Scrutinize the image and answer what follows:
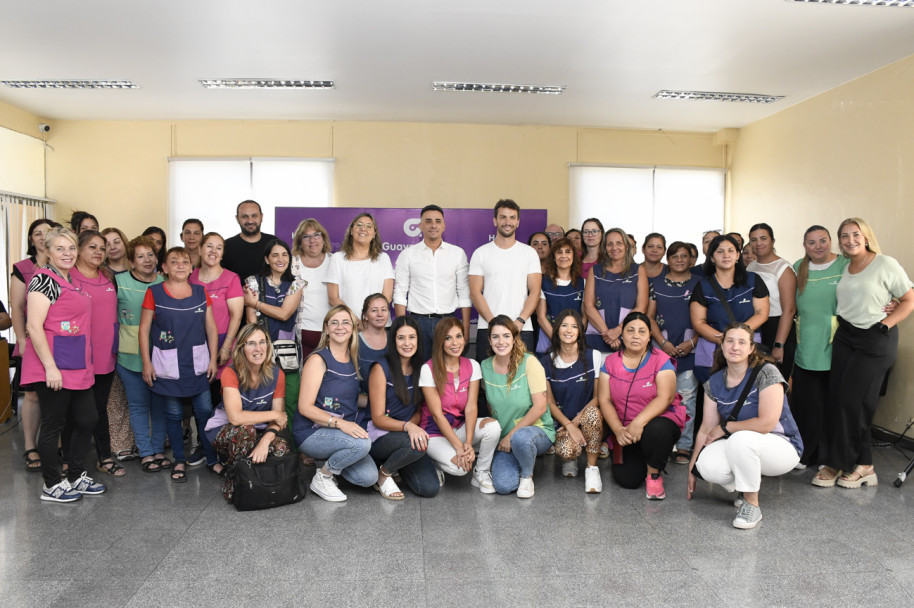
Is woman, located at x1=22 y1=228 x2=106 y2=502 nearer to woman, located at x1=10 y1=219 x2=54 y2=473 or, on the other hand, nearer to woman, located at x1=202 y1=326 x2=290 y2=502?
woman, located at x1=10 y1=219 x2=54 y2=473

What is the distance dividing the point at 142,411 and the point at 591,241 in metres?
3.25

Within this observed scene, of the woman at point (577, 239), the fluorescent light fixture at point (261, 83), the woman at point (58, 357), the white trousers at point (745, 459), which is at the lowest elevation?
the white trousers at point (745, 459)

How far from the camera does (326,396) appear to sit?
3721 millimetres

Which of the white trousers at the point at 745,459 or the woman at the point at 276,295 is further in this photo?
the woman at the point at 276,295

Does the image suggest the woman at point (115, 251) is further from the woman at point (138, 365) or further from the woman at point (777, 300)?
the woman at point (777, 300)

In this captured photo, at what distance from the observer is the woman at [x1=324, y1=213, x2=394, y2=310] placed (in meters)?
4.37

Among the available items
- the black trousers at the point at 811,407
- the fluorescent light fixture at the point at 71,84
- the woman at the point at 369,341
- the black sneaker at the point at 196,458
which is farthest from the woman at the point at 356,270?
the fluorescent light fixture at the point at 71,84

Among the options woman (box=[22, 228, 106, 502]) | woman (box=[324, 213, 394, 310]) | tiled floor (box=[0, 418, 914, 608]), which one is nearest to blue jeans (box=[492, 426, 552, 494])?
tiled floor (box=[0, 418, 914, 608])

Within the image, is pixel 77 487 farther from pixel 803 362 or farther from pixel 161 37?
pixel 803 362

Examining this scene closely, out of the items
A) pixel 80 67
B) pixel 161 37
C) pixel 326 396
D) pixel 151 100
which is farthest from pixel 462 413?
pixel 151 100

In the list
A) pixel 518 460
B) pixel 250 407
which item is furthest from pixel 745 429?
pixel 250 407

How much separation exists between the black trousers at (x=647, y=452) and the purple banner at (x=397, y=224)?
3737 mm

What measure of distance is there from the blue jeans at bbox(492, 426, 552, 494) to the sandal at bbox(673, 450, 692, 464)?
1128 mm

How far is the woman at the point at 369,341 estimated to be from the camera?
3900 millimetres
